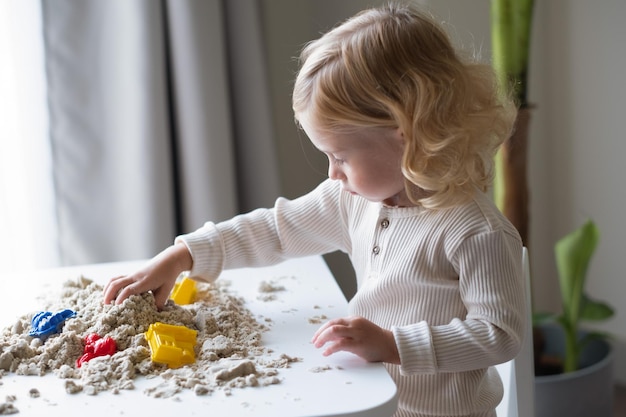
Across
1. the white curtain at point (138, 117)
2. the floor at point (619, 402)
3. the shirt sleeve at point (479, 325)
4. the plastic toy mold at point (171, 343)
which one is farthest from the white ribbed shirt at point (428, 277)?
the floor at point (619, 402)

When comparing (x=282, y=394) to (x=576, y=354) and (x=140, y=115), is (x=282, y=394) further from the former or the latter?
(x=576, y=354)

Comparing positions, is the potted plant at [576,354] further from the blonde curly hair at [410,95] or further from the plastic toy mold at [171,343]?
the plastic toy mold at [171,343]

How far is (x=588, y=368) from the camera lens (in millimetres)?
1876

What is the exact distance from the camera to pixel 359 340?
3.01 feet

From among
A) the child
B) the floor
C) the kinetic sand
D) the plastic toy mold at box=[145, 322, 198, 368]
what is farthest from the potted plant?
the plastic toy mold at box=[145, 322, 198, 368]

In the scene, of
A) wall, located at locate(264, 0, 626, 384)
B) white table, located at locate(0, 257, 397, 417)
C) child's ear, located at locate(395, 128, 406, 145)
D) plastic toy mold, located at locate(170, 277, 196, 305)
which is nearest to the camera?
white table, located at locate(0, 257, 397, 417)

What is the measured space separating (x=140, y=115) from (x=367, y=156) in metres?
0.85

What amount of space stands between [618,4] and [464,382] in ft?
4.55

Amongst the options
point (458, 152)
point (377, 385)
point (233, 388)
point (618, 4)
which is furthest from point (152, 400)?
point (618, 4)

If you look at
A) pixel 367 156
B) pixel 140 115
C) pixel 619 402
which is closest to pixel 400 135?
pixel 367 156

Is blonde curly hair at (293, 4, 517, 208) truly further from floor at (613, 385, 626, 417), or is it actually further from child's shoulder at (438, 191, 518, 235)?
floor at (613, 385, 626, 417)

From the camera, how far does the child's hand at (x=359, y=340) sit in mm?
917

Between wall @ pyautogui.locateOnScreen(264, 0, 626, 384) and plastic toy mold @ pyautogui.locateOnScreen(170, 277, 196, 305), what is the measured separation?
3.39 ft

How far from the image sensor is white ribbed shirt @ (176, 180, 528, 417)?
3.15 ft
